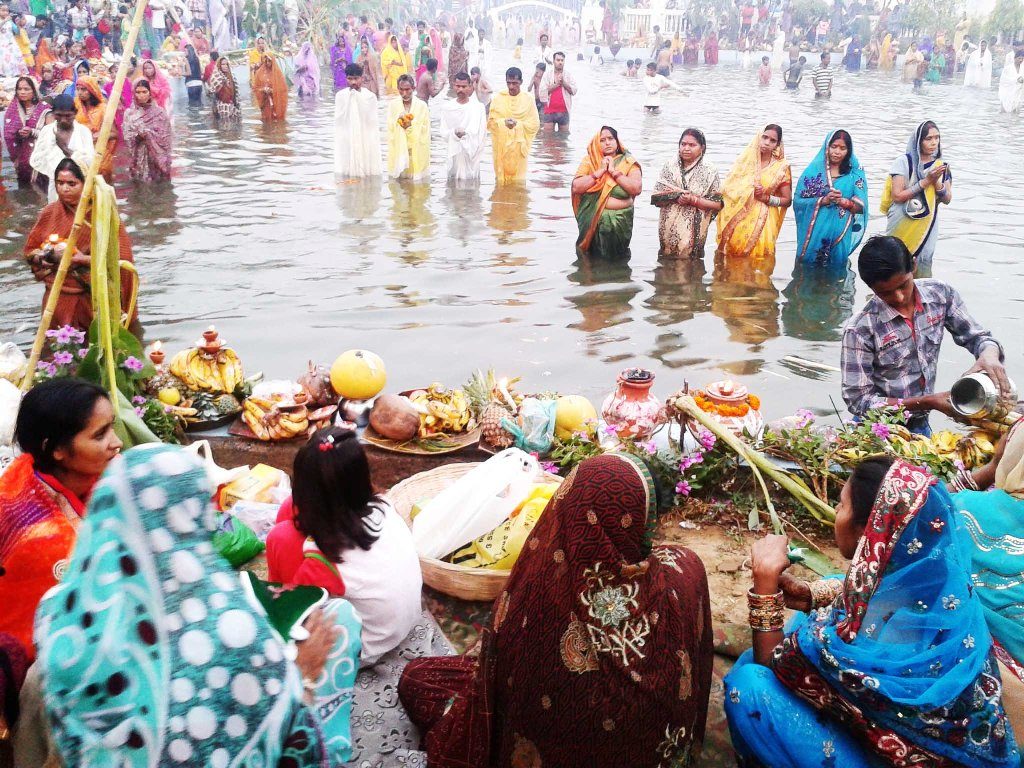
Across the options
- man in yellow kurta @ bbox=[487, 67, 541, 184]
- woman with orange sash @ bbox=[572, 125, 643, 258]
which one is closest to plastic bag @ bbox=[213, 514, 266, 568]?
woman with orange sash @ bbox=[572, 125, 643, 258]

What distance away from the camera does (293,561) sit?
9.46 feet

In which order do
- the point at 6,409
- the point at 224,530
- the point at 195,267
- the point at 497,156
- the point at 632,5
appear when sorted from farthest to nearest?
the point at 632,5 → the point at 497,156 → the point at 195,267 → the point at 6,409 → the point at 224,530

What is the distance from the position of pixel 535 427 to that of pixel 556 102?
14663 mm

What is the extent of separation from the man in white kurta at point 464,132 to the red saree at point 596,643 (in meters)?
10.8

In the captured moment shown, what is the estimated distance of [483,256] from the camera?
9.38 meters

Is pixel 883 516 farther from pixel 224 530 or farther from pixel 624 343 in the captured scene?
pixel 624 343

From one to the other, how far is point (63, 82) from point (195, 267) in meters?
9.32

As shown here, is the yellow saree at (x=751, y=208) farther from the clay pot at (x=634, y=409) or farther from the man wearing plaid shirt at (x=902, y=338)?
the clay pot at (x=634, y=409)

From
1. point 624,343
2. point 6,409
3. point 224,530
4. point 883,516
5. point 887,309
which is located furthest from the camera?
point 624,343

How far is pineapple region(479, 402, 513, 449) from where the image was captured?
4375 millimetres

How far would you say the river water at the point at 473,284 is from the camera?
6.84 m

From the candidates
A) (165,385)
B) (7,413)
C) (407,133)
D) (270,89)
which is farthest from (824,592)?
(270,89)

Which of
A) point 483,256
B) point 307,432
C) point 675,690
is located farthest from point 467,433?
point 483,256

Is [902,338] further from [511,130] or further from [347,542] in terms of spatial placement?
[511,130]
